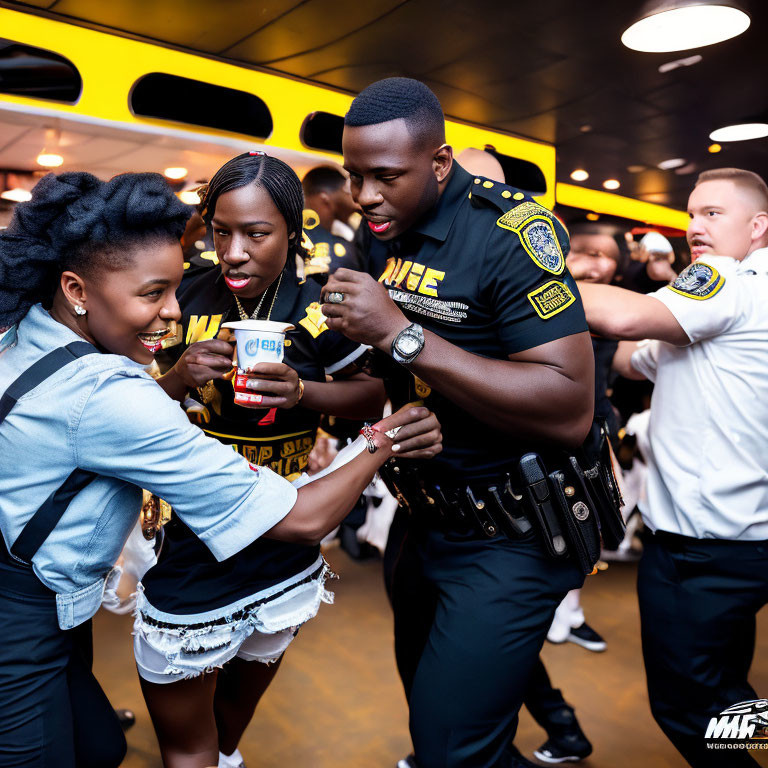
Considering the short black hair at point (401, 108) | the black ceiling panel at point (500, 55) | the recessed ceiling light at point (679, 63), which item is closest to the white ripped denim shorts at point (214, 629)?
the short black hair at point (401, 108)

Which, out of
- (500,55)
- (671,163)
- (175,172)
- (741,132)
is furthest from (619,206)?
(175,172)

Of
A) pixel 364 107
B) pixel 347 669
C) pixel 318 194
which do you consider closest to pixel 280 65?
pixel 318 194

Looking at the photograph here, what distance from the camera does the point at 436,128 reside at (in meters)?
1.57

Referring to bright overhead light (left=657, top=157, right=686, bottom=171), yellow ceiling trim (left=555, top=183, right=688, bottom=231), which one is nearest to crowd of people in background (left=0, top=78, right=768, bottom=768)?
bright overhead light (left=657, top=157, right=686, bottom=171)

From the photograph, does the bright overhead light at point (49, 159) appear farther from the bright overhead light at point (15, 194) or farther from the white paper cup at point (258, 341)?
the white paper cup at point (258, 341)

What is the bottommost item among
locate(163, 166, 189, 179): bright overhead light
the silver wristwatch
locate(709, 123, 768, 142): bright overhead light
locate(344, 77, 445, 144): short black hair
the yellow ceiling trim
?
the silver wristwatch

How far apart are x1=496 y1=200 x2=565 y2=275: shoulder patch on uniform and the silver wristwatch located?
34 centimetres

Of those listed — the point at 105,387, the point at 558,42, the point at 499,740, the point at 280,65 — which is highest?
the point at 558,42

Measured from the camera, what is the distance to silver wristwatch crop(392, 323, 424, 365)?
4.50ft

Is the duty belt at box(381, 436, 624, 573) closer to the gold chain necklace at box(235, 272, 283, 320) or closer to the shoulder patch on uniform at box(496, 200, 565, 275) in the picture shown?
the shoulder patch on uniform at box(496, 200, 565, 275)

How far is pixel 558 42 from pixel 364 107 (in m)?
3.25

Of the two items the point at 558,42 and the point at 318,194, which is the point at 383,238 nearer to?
the point at 318,194

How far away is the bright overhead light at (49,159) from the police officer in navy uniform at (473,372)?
8.48 ft

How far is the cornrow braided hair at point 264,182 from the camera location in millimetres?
1721
